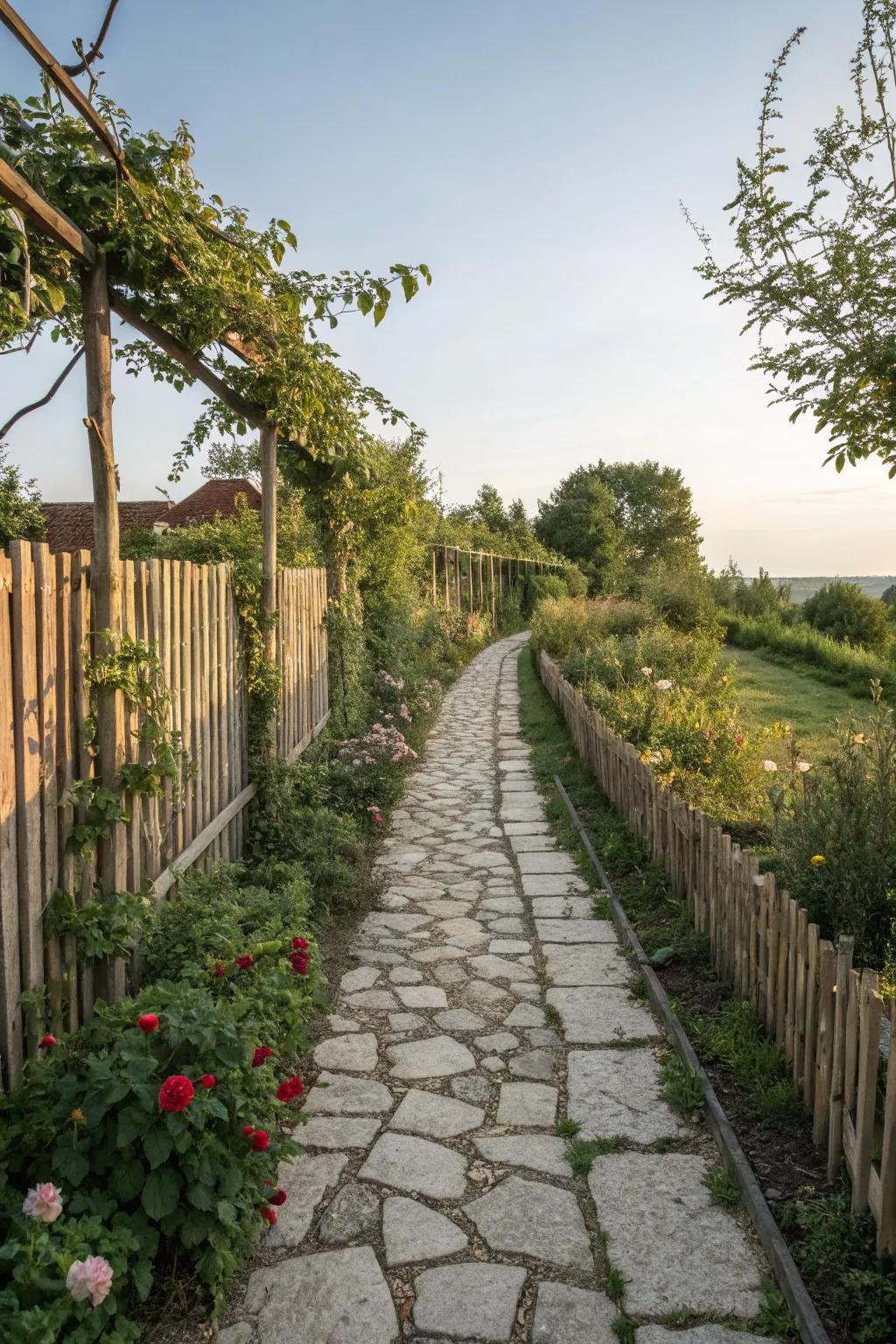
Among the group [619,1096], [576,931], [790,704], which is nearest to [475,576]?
[790,704]

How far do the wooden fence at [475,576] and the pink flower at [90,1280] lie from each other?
16.3m

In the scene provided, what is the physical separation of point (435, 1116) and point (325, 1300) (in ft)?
3.20

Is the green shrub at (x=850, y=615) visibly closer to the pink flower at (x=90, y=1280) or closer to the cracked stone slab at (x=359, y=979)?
the cracked stone slab at (x=359, y=979)

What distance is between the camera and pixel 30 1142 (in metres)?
2.32

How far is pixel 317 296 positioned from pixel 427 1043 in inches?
150

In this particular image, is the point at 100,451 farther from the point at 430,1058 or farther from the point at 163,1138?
the point at 430,1058

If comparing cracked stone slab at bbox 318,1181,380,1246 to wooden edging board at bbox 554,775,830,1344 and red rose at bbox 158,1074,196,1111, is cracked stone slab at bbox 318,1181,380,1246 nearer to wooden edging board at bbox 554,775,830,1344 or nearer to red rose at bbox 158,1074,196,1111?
red rose at bbox 158,1074,196,1111

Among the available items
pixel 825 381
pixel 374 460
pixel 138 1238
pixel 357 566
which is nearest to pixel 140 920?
pixel 138 1238

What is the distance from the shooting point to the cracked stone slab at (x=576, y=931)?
4.89 metres

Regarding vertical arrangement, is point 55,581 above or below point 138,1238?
above

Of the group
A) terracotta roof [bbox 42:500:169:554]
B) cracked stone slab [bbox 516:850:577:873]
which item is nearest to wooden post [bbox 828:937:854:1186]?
cracked stone slab [bbox 516:850:577:873]

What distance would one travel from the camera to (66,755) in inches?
118

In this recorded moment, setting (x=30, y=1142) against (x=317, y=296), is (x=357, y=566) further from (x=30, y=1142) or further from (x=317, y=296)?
(x=30, y=1142)

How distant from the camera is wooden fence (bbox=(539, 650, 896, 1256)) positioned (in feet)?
7.88
